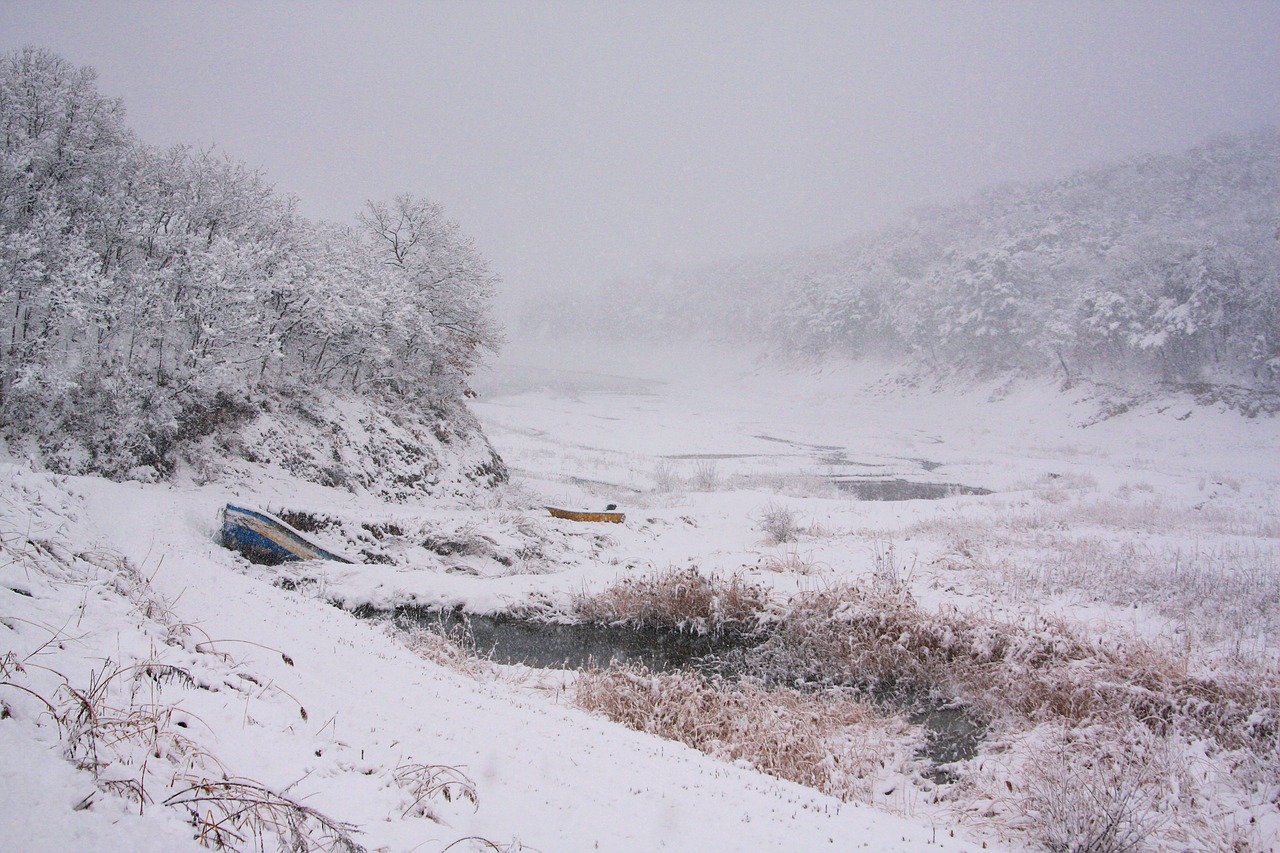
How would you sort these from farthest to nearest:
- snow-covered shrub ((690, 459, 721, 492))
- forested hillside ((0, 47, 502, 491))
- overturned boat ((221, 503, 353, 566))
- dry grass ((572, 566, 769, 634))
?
snow-covered shrub ((690, 459, 721, 492))
forested hillside ((0, 47, 502, 491))
overturned boat ((221, 503, 353, 566))
dry grass ((572, 566, 769, 634))

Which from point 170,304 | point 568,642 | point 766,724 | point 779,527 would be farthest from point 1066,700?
point 170,304

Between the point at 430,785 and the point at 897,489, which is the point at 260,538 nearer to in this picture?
the point at 430,785

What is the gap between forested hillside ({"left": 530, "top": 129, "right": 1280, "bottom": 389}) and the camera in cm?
4144

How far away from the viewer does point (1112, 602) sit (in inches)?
432

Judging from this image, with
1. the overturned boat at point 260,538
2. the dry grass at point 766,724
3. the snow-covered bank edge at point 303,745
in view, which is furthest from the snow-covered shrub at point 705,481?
the snow-covered bank edge at point 303,745

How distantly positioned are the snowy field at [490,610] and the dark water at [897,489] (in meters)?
0.39

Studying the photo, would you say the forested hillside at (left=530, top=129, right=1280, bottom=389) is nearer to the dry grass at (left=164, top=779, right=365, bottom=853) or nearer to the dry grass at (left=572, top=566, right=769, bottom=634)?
the dry grass at (left=572, top=566, right=769, bottom=634)

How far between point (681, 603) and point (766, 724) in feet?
16.0

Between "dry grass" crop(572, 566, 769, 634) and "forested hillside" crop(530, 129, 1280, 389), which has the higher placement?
"forested hillside" crop(530, 129, 1280, 389)

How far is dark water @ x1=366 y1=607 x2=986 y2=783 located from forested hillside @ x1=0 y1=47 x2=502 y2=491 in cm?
944

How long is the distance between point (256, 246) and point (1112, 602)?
24.5 m

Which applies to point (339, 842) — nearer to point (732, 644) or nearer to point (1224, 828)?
point (1224, 828)

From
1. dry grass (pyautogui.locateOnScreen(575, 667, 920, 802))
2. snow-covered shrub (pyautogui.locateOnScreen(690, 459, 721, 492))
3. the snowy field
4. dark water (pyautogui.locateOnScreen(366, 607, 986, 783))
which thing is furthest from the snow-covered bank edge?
snow-covered shrub (pyautogui.locateOnScreen(690, 459, 721, 492))

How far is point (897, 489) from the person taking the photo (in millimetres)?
29172
